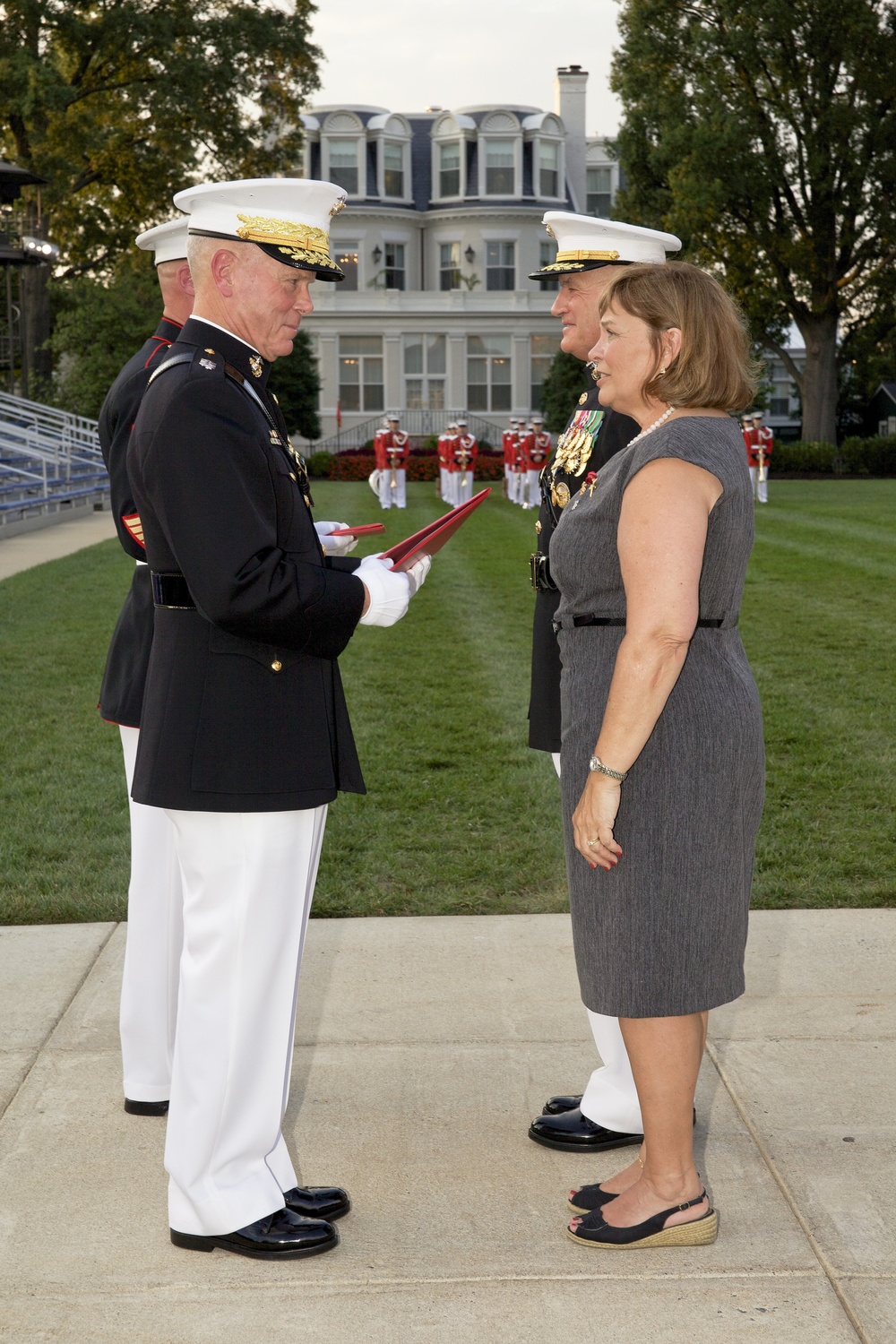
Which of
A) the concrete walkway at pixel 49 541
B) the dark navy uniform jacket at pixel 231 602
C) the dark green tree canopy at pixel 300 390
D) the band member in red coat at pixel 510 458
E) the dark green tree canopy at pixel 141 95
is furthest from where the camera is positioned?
the dark green tree canopy at pixel 300 390

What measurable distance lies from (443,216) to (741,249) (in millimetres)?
16983

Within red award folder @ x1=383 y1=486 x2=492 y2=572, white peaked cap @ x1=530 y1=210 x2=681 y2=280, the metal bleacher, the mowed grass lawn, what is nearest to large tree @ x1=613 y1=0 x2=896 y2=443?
the metal bleacher

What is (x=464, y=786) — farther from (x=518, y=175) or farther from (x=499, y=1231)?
(x=518, y=175)

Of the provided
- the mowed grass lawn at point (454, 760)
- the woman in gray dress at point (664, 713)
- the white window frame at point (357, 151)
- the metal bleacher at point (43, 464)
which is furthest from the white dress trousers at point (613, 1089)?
the white window frame at point (357, 151)

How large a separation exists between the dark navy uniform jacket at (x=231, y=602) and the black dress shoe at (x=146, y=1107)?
42.3 inches

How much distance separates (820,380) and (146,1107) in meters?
43.7

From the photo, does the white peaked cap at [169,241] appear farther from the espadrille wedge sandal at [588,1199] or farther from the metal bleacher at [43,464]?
the metal bleacher at [43,464]

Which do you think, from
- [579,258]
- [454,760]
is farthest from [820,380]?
[579,258]

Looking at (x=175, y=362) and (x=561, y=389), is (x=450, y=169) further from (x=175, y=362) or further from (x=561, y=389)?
(x=175, y=362)

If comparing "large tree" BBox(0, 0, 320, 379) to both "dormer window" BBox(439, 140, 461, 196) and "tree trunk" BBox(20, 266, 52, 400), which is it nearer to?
"tree trunk" BBox(20, 266, 52, 400)

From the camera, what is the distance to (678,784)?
276cm

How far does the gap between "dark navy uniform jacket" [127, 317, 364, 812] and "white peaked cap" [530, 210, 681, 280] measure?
109 centimetres

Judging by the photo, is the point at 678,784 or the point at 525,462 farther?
the point at 525,462

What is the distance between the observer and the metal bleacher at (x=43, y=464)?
24297mm
